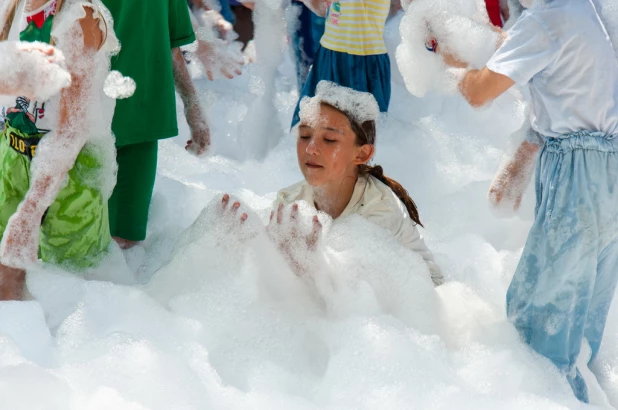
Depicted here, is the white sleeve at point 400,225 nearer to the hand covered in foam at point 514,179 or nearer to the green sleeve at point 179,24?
the hand covered in foam at point 514,179

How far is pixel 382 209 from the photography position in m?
2.68

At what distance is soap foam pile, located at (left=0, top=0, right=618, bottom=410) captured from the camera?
2.16 m

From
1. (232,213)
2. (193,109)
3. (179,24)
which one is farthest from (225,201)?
(179,24)

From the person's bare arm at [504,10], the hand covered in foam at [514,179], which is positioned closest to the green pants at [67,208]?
the hand covered in foam at [514,179]

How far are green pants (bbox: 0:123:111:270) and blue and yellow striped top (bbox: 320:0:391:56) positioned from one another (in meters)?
1.46

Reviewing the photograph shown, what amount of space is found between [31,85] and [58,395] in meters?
0.76

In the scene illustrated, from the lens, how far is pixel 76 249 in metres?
2.49

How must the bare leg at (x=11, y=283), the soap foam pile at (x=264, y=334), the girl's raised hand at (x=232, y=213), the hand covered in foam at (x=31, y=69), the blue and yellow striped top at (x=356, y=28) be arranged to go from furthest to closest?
the blue and yellow striped top at (x=356, y=28) → the girl's raised hand at (x=232, y=213) → the bare leg at (x=11, y=283) → the soap foam pile at (x=264, y=334) → the hand covered in foam at (x=31, y=69)

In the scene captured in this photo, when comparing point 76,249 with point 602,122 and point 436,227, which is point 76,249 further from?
point 436,227

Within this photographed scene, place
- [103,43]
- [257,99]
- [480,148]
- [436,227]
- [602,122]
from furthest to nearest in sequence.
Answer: [257,99] < [480,148] < [436,227] < [103,43] < [602,122]

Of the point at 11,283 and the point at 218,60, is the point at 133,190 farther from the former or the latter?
the point at 218,60

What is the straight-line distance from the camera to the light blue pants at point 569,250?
2176 millimetres

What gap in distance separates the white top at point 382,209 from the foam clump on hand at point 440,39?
1.21ft

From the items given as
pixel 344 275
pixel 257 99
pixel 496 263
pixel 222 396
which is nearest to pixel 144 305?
pixel 222 396
